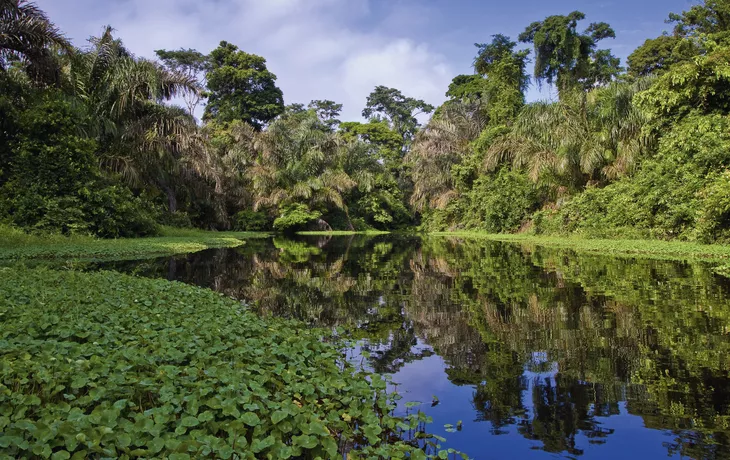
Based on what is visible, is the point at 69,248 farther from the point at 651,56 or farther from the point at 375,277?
the point at 651,56

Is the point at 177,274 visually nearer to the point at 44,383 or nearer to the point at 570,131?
the point at 44,383

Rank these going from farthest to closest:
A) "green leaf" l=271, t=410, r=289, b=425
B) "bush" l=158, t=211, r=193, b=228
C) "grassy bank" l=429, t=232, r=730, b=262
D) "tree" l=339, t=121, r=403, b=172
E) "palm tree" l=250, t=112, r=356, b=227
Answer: "tree" l=339, t=121, r=403, b=172 < "palm tree" l=250, t=112, r=356, b=227 < "bush" l=158, t=211, r=193, b=228 < "grassy bank" l=429, t=232, r=730, b=262 < "green leaf" l=271, t=410, r=289, b=425

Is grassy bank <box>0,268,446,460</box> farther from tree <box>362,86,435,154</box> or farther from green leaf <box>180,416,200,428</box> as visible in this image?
tree <box>362,86,435,154</box>

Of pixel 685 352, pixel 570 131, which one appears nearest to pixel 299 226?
pixel 570 131

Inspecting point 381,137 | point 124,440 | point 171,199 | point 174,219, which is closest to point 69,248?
point 174,219

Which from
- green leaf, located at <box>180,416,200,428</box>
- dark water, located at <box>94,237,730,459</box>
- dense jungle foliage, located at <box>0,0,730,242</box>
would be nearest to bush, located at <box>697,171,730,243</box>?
dense jungle foliage, located at <box>0,0,730,242</box>

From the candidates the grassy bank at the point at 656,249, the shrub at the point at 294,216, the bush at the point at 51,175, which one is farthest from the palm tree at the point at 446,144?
the bush at the point at 51,175

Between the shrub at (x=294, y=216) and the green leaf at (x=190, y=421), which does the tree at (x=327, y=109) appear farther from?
the green leaf at (x=190, y=421)

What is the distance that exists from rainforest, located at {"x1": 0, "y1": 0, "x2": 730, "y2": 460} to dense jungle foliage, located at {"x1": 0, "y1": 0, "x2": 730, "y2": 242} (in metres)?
0.13

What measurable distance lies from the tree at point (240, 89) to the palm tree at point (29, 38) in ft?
115

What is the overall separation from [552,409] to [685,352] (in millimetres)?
2382

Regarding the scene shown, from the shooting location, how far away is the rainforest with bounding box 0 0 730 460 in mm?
3613

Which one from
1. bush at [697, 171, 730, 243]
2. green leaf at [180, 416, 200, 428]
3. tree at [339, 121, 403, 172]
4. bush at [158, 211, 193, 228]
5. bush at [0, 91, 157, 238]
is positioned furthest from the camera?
tree at [339, 121, 403, 172]

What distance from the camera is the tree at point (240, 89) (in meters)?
51.1
